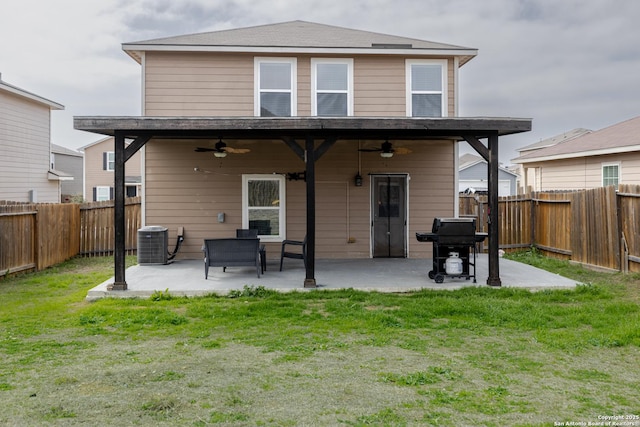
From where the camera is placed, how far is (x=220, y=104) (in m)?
11.4

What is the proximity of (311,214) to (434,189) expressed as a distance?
15.1 feet

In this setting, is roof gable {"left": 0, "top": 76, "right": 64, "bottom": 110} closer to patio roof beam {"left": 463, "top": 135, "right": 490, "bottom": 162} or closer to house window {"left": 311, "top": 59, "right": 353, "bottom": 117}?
house window {"left": 311, "top": 59, "right": 353, "bottom": 117}

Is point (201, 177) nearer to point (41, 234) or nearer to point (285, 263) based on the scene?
point (285, 263)

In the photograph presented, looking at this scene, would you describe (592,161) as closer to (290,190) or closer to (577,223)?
(577,223)

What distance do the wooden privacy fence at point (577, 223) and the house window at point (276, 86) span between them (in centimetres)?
568

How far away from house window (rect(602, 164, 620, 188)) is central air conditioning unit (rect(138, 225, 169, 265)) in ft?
43.8

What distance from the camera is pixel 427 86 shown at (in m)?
11.7

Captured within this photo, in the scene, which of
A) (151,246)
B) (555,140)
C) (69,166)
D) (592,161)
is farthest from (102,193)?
(555,140)

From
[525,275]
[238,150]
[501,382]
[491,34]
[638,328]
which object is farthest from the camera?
[491,34]

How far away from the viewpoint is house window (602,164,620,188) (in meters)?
15.6

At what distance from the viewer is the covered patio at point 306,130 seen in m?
7.97

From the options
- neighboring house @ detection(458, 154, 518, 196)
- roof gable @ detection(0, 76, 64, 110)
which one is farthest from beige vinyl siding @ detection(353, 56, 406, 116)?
neighboring house @ detection(458, 154, 518, 196)

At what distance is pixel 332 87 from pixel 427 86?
219 cm

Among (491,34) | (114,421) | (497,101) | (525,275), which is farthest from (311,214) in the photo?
(497,101)
